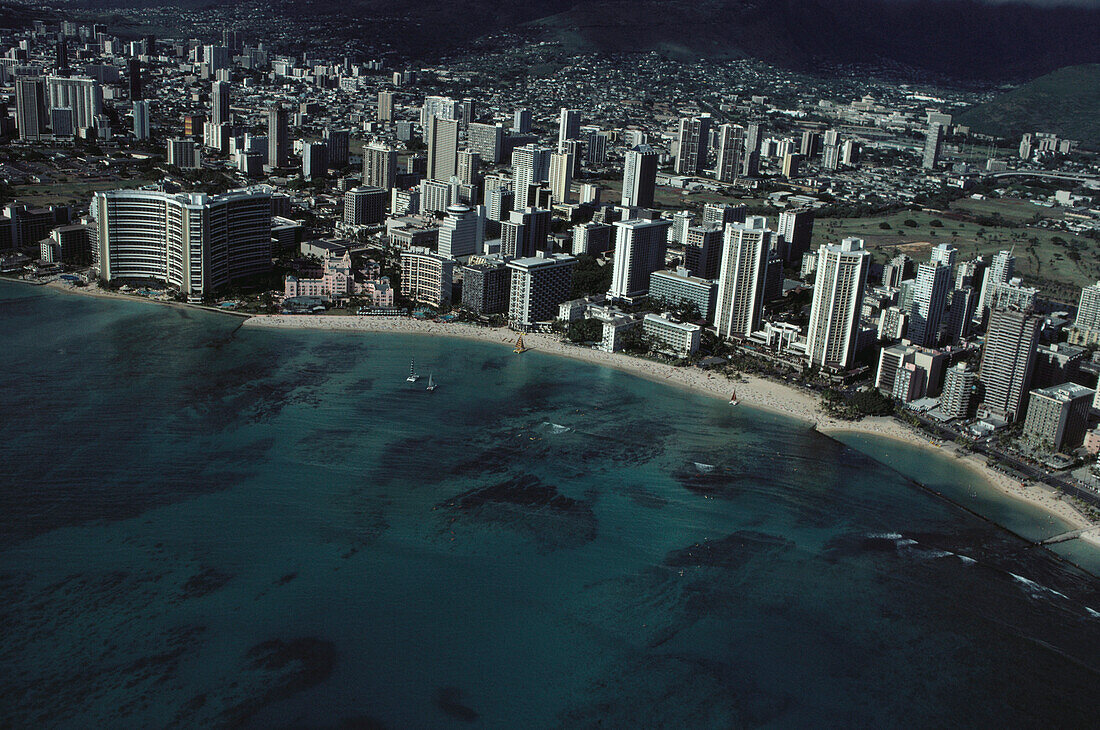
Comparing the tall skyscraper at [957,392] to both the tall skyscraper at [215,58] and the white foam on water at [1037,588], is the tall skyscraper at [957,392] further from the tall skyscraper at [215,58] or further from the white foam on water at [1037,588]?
the tall skyscraper at [215,58]

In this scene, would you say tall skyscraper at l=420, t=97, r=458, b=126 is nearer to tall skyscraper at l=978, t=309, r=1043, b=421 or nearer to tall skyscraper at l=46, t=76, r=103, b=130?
tall skyscraper at l=46, t=76, r=103, b=130

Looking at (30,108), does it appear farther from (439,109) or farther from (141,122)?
(439,109)

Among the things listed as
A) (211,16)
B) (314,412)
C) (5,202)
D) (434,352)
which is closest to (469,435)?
(314,412)

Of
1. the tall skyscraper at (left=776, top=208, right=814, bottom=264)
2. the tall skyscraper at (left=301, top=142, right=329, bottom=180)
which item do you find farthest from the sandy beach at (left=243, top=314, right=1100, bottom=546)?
the tall skyscraper at (left=301, top=142, right=329, bottom=180)

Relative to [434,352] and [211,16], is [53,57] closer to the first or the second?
[211,16]

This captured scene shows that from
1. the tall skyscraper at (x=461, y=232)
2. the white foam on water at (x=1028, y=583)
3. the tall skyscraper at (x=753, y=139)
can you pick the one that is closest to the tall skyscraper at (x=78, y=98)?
the tall skyscraper at (x=461, y=232)
